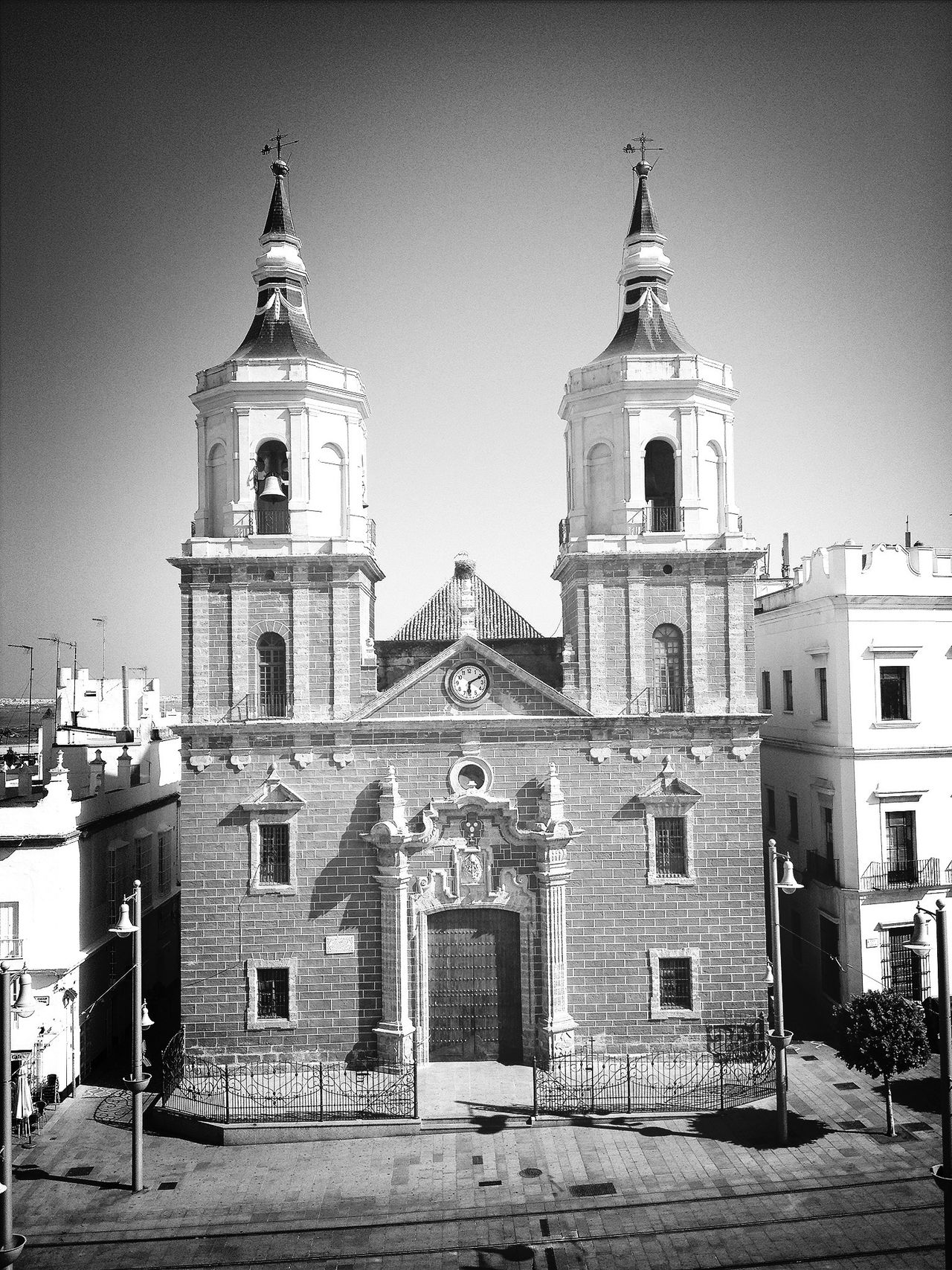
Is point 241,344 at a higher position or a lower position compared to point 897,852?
higher

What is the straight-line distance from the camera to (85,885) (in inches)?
1040

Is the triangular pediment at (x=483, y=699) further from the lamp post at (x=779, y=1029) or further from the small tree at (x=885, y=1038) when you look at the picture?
the small tree at (x=885, y=1038)

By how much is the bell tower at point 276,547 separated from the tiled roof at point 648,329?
24.6 feet

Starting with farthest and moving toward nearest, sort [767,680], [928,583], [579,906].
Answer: [767,680]
[928,583]
[579,906]

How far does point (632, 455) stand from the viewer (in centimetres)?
2652

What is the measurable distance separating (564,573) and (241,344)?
11.1 metres

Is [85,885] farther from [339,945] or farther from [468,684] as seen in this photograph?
[468,684]

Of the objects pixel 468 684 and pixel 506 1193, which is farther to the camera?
pixel 468 684

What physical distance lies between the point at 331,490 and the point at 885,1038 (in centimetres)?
1888

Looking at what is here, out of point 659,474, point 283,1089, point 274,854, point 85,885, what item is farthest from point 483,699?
point 85,885

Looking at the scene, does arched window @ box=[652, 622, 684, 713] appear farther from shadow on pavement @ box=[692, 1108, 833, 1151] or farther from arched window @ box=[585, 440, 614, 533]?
shadow on pavement @ box=[692, 1108, 833, 1151]

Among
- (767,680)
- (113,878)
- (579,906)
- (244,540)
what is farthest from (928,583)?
(113,878)

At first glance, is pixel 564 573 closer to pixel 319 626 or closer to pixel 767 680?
pixel 319 626

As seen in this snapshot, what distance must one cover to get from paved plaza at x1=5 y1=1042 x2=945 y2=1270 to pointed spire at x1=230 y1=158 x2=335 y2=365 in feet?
65.4
